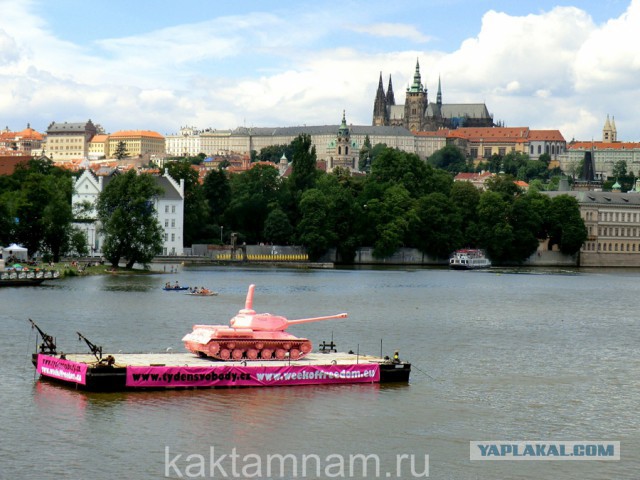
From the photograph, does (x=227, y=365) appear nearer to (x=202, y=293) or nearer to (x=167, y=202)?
(x=202, y=293)

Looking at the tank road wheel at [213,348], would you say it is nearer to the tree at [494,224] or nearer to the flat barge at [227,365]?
the flat barge at [227,365]

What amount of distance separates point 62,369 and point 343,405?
36.0 ft

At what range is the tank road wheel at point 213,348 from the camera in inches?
1961

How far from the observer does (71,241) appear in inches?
4975

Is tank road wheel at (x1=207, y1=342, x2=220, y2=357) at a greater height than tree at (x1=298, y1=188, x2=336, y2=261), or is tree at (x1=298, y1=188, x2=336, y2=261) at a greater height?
tree at (x1=298, y1=188, x2=336, y2=261)

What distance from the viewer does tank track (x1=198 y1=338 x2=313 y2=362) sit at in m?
49.9

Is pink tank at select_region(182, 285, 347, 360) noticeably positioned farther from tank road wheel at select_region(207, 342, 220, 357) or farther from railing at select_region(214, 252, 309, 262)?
railing at select_region(214, 252, 309, 262)

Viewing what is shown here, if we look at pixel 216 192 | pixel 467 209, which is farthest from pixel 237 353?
pixel 467 209

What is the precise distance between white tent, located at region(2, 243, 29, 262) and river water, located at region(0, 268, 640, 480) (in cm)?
2497

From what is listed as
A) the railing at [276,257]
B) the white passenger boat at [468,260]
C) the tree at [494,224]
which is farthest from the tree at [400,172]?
the railing at [276,257]

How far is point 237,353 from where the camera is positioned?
50094 mm

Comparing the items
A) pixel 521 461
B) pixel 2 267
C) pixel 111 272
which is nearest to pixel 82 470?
pixel 521 461

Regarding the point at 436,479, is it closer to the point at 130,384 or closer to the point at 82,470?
the point at 82,470

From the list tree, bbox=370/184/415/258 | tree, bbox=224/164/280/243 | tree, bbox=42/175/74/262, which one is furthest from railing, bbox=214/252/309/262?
tree, bbox=42/175/74/262
